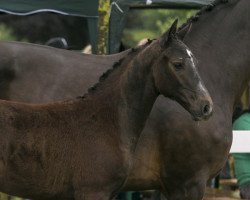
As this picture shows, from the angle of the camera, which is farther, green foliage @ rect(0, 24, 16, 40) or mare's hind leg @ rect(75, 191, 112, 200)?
green foliage @ rect(0, 24, 16, 40)

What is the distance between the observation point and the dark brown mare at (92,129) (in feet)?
15.7

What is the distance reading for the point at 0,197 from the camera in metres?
7.63

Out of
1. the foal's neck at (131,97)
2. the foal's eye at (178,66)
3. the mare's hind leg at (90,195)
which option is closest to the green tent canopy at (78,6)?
the foal's neck at (131,97)

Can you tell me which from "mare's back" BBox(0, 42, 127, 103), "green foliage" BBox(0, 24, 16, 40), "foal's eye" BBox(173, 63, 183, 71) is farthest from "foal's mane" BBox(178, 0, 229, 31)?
"green foliage" BBox(0, 24, 16, 40)

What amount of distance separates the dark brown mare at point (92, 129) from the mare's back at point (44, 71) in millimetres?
879

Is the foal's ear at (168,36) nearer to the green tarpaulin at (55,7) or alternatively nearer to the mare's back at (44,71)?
the mare's back at (44,71)

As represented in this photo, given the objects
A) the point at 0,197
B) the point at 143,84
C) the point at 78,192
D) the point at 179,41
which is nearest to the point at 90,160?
the point at 78,192

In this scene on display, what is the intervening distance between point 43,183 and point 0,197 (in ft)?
9.69

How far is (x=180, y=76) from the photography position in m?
4.87

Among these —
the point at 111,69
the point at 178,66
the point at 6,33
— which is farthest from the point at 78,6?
the point at 6,33

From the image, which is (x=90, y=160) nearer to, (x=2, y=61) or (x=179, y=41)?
(x=179, y=41)

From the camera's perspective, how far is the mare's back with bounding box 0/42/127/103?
19.7 feet

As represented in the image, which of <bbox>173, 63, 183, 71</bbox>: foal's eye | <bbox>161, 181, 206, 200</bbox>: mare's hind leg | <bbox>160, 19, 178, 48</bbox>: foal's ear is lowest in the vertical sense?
<bbox>161, 181, 206, 200</bbox>: mare's hind leg

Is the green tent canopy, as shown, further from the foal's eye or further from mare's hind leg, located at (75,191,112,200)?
mare's hind leg, located at (75,191,112,200)
